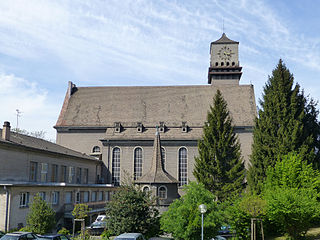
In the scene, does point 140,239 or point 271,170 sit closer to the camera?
point 140,239

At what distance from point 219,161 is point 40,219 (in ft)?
70.8

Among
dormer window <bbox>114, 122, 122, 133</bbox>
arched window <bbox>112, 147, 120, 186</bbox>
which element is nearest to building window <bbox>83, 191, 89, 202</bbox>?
arched window <bbox>112, 147, 120, 186</bbox>

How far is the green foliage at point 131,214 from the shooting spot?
21.6m

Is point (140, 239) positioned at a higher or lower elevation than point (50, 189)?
lower

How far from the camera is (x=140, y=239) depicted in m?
18.5

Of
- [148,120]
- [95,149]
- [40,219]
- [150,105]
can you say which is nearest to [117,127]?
[148,120]

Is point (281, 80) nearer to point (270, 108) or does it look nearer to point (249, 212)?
point (270, 108)

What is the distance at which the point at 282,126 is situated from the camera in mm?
31016

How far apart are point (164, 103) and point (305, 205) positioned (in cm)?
3480

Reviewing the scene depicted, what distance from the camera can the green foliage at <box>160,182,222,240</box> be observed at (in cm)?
2029

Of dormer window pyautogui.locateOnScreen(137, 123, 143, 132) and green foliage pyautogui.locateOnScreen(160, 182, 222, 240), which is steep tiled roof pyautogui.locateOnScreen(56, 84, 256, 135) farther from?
green foliage pyautogui.locateOnScreen(160, 182, 222, 240)

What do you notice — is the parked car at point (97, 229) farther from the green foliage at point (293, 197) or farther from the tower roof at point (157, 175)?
the green foliage at point (293, 197)

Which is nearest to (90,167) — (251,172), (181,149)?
(181,149)

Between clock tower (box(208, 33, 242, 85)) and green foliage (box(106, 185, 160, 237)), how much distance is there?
128ft
